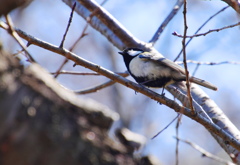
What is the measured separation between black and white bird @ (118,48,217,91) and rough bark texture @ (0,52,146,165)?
2464 millimetres

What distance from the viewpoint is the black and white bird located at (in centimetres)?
352

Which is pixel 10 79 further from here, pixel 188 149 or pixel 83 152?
pixel 188 149

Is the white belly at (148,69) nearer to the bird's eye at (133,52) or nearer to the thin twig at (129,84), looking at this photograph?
the bird's eye at (133,52)

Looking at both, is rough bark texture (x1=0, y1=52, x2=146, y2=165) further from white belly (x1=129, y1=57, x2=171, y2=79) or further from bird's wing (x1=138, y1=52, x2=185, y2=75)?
white belly (x1=129, y1=57, x2=171, y2=79)

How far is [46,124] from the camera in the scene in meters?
0.94

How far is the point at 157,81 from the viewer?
3604mm

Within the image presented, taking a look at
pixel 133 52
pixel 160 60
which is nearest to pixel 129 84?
pixel 160 60

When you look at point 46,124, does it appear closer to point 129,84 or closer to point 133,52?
point 129,84

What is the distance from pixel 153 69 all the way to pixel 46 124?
2.78m

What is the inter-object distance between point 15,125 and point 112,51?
7445 mm

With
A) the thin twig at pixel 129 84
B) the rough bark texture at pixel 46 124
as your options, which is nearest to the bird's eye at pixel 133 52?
the thin twig at pixel 129 84

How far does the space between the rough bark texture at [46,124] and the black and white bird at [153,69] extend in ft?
8.08

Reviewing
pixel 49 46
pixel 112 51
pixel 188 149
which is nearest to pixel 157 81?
pixel 49 46

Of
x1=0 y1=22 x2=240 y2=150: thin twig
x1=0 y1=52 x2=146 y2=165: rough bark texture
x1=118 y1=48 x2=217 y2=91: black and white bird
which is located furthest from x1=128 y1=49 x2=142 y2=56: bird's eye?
x1=0 y1=52 x2=146 y2=165: rough bark texture
